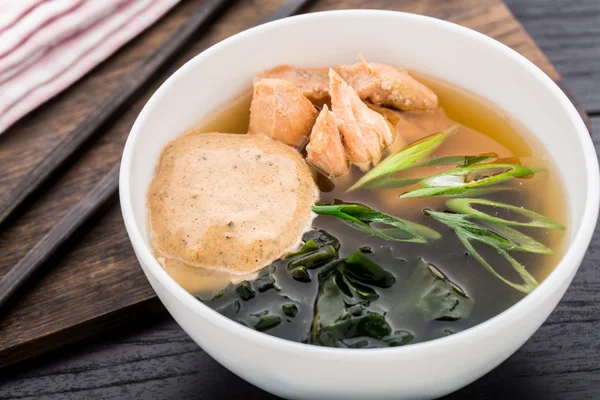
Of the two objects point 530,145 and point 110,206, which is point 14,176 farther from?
point 530,145

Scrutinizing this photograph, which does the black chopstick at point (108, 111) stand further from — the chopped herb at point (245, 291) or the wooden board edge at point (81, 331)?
the chopped herb at point (245, 291)

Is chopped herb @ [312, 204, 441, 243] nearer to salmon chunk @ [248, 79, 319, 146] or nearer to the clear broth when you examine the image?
the clear broth

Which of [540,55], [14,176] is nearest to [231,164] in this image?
[14,176]

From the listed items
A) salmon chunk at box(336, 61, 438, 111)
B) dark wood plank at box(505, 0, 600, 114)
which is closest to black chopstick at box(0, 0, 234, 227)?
salmon chunk at box(336, 61, 438, 111)

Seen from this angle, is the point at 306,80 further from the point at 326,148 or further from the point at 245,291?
the point at 245,291

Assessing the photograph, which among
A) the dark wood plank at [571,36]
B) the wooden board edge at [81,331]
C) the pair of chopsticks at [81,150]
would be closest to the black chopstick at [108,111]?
the pair of chopsticks at [81,150]
